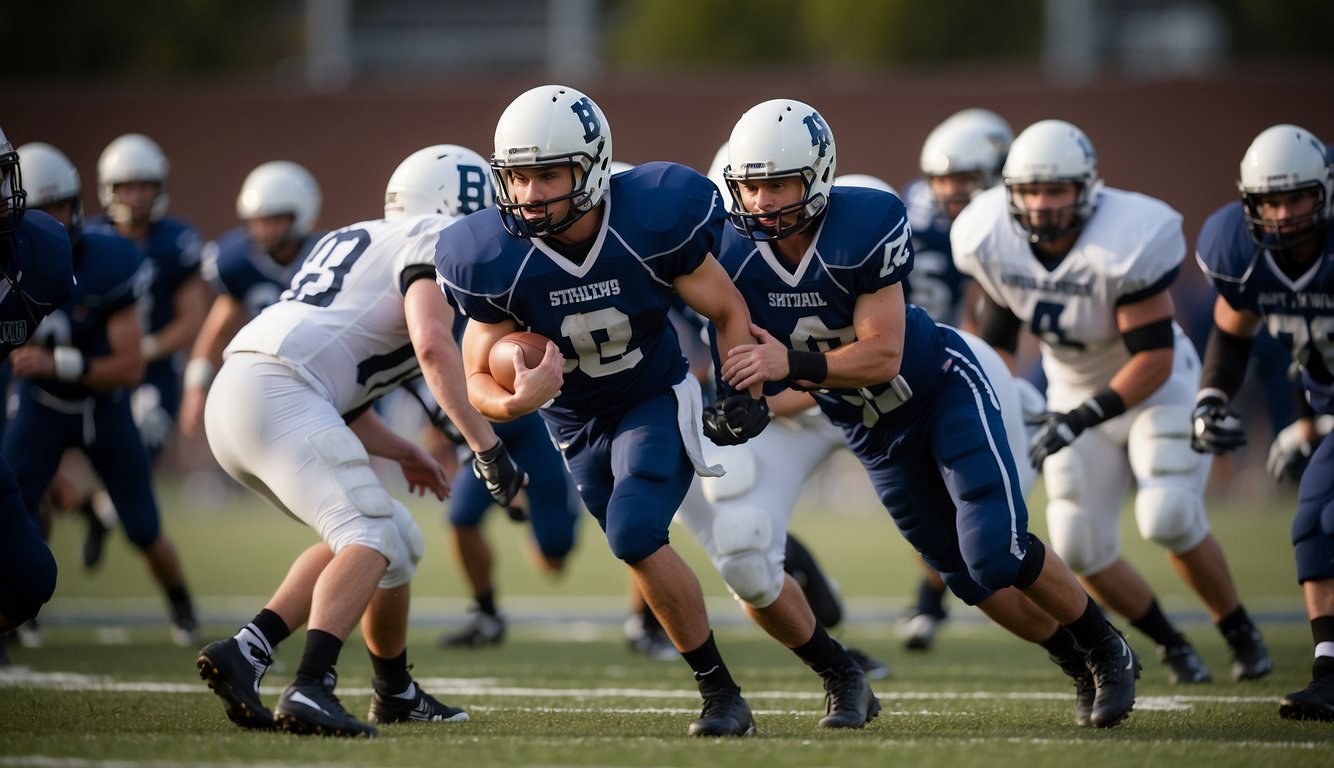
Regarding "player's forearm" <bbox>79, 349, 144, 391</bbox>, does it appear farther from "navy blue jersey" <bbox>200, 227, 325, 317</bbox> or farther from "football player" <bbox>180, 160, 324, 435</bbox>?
"navy blue jersey" <bbox>200, 227, 325, 317</bbox>

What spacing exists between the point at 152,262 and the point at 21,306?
9.77 feet

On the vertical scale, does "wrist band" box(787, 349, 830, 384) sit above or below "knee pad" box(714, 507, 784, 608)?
above

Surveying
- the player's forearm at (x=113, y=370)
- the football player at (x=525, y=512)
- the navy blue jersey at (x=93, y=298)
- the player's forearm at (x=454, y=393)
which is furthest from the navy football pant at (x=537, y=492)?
the player's forearm at (x=454, y=393)

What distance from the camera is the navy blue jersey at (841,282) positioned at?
4098mm

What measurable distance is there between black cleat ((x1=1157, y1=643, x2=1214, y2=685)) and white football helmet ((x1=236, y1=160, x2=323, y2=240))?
4171 mm

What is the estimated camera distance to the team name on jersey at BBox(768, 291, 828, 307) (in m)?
4.18

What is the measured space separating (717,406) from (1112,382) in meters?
1.59

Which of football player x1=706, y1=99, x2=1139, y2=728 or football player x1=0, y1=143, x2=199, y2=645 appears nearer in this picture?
football player x1=706, y1=99, x2=1139, y2=728

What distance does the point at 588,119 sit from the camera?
4.10 m

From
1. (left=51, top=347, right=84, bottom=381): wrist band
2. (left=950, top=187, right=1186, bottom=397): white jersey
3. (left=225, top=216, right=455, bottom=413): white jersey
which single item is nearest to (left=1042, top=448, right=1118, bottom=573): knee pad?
(left=950, top=187, right=1186, bottom=397): white jersey

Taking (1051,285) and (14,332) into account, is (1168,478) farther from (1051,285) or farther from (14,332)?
(14,332)

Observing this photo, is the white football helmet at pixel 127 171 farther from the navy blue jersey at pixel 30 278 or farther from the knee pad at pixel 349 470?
the knee pad at pixel 349 470

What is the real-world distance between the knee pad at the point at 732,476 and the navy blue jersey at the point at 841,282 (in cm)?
56

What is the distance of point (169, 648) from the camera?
20.0ft
